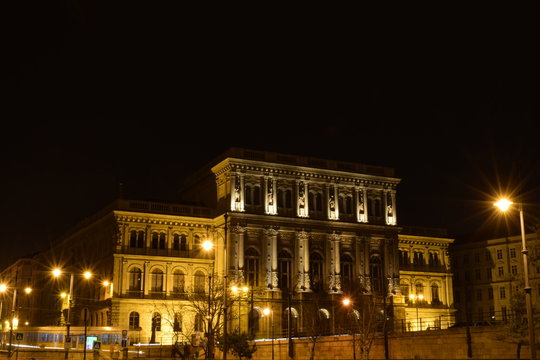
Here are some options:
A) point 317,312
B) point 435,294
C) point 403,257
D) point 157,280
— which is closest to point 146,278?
point 157,280

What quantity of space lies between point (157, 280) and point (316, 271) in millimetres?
19192

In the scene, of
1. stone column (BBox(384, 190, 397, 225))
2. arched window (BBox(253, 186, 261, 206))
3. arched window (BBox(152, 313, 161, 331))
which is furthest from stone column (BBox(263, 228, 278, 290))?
stone column (BBox(384, 190, 397, 225))

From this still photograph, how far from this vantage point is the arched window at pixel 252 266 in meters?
85.8

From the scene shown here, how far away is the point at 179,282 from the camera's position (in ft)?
282

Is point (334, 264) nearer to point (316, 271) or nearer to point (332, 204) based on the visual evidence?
point (316, 271)

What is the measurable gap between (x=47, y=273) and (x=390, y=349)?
75279 mm

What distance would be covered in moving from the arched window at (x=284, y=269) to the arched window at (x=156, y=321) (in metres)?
14.4

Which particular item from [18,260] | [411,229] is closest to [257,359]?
[411,229]

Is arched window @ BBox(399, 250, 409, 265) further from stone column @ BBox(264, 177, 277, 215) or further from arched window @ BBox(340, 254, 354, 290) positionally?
stone column @ BBox(264, 177, 277, 215)

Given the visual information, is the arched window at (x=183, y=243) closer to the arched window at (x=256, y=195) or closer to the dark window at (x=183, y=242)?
the dark window at (x=183, y=242)

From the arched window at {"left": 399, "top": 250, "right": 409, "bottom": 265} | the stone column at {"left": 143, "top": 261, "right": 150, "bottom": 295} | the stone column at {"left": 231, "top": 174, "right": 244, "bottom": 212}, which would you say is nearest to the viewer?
the stone column at {"left": 143, "top": 261, "right": 150, "bottom": 295}

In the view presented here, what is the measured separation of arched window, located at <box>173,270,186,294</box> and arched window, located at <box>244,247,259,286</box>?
23.9 feet

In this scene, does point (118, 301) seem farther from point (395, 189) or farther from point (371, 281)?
point (395, 189)

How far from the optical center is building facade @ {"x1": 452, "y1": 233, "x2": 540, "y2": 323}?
110 m
